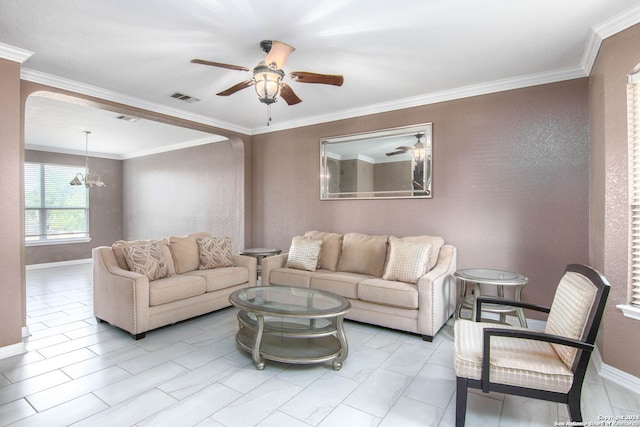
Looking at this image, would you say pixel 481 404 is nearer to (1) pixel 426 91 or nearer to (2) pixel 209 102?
(1) pixel 426 91

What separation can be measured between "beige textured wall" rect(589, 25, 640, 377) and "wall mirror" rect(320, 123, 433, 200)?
5.79 ft

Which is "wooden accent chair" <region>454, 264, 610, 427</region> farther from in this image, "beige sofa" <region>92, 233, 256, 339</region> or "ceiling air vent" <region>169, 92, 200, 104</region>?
"ceiling air vent" <region>169, 92, 200, 104</region>

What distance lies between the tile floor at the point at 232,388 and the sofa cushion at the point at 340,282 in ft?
1.61

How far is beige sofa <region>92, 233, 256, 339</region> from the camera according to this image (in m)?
3.26

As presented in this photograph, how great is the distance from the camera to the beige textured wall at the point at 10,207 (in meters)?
2.90

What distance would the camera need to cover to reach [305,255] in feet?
14.0

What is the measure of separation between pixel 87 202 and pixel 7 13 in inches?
267

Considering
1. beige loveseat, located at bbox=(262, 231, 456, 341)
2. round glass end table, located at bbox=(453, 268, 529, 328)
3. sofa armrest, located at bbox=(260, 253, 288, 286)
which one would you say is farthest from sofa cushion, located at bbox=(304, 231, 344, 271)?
round glass end table, located at bbox=(453, 268, 529, 328)

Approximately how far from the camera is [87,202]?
809 centimetres

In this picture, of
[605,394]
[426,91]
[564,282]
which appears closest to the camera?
[564,282]

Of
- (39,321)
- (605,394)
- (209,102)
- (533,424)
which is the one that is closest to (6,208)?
(39,321)

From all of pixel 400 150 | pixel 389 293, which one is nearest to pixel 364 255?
pixel 389 293

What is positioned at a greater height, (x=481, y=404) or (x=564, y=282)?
(x=564, y=282)

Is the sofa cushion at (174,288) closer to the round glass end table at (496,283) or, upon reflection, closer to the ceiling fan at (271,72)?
the ceiling fan at (271,72)
